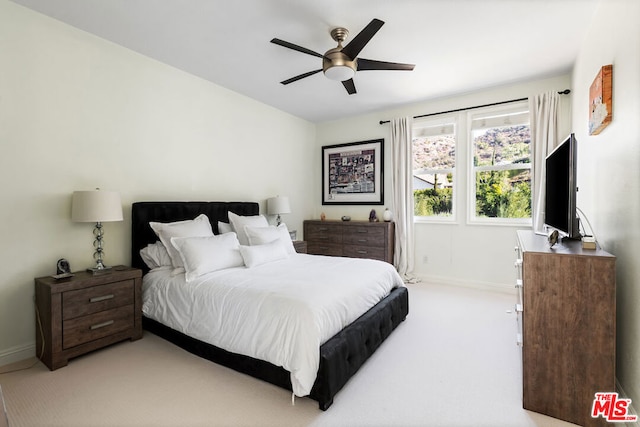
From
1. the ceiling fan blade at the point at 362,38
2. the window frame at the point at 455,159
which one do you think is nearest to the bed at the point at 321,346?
the window frame at the point at 455,159

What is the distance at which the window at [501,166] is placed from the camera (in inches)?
162

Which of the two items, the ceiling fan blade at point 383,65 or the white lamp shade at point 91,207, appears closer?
the white lamp shade at point 91,207

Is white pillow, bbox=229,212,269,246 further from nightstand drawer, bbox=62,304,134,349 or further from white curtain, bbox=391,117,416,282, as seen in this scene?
white curtain, bbox=391,117,416,282

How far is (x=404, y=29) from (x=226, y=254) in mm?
2637

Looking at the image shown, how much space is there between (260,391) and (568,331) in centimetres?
190

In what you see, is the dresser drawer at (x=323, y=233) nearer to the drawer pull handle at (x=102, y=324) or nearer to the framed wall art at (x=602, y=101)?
the drawer pull handle at (x=102, y=324)

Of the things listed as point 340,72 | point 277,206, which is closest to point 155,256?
point 277,206

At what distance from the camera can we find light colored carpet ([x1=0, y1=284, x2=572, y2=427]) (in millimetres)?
1728

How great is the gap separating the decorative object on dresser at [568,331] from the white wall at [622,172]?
0.47 ft

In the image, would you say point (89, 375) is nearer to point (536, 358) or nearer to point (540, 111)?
point (536, 358)

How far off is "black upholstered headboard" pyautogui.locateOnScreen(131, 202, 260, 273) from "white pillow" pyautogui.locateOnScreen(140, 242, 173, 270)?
0.06 metres

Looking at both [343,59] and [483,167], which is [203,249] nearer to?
[343,59]

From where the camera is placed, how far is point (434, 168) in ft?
15.7

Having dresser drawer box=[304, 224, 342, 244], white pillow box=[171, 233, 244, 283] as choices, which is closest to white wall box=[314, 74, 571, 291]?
dresser drawer box=[304, 224, 342, 244]
